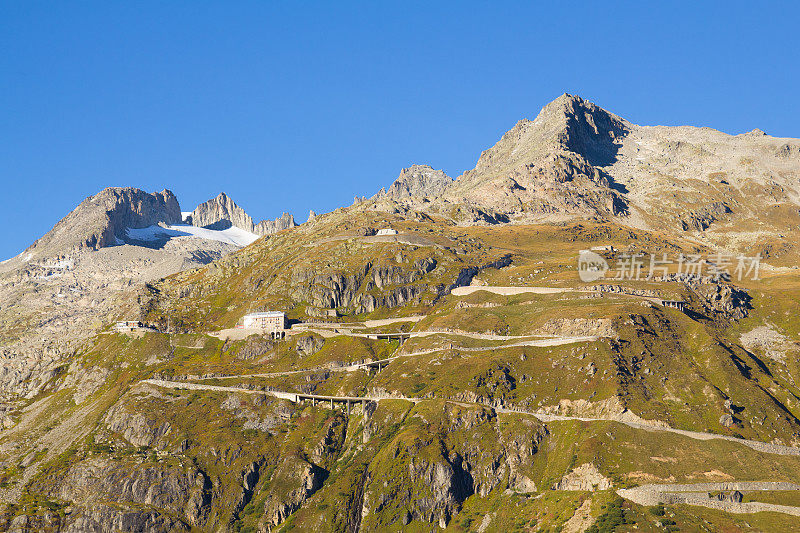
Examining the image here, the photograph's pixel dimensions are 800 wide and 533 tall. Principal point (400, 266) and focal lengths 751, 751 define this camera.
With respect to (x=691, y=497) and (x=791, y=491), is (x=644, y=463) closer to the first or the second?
(x=691, y=497)

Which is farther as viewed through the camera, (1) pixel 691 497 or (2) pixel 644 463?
(2) pixel 644 463

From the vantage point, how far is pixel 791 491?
7269 inches

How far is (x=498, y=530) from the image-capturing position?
199875mm

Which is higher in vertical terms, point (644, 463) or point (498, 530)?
point (644, 463)

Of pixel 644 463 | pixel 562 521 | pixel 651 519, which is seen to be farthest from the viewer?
pixel 644 463

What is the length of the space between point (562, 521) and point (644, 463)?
1176 inches

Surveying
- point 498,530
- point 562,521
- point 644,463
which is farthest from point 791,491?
point 498,530

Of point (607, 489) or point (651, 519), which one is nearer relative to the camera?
point (651, 519)

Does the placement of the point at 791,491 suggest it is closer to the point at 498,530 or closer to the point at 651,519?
the point at 651,519

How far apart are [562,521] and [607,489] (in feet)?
50.6

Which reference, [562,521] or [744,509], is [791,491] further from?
[562,521]

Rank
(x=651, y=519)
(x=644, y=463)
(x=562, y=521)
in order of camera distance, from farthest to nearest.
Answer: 1. (x=644, y=463)
2. (x=562, y=521)
3. (x=651, y=519)

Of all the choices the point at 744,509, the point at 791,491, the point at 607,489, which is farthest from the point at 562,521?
the point at 791,491

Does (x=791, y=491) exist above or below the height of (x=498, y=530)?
above
